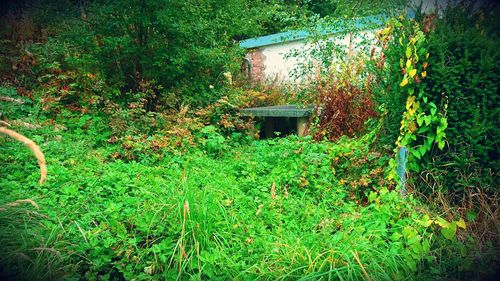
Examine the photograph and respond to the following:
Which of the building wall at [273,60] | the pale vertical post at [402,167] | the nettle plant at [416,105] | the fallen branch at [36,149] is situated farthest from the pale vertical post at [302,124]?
the fallen branch at [36,149]

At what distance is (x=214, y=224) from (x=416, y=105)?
223 centimetres

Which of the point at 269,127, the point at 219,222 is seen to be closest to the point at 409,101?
the point at 219,222

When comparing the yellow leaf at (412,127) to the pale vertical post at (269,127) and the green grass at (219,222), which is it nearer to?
the green grass at (219,222)

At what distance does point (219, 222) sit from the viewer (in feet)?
10.9

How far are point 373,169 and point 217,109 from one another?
3728 mm

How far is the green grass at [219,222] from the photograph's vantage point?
2.90m

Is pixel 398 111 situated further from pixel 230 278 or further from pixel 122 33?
pixel 122 33

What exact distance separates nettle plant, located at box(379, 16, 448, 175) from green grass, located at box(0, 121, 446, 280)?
507mm

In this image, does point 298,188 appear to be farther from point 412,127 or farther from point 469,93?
point 469,93

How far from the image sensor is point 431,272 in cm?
A: 287

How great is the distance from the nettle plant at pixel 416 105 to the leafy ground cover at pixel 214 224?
541 millimetres

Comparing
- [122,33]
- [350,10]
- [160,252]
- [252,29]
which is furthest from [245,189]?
[252,29]

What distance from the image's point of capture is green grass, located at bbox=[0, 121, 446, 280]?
9.52 ft

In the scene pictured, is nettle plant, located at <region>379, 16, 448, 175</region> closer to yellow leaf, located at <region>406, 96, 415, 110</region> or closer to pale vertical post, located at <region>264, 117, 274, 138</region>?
yellow leaf, located at <region>406, 96, 415, 110</region>
